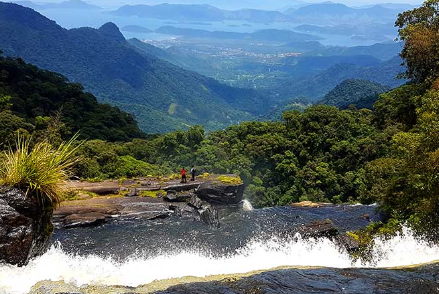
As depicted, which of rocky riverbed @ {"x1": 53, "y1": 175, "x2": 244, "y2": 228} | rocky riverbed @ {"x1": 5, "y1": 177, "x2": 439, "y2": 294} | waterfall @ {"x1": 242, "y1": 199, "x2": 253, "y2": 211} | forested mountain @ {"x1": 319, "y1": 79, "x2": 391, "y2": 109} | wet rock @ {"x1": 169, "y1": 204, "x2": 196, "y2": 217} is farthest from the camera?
forested mountain @ {"x1": 319, "y1": 79, "x2": 391, "y2": 109}

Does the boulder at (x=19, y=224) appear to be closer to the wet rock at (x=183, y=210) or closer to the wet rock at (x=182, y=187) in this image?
the wet rock at (x=183, y=210)

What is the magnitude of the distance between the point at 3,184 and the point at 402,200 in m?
13.3

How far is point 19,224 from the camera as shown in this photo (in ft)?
29.5

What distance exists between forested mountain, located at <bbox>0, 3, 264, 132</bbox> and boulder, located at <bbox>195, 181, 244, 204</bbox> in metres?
122

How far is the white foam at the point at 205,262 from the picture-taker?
10031 millimetres

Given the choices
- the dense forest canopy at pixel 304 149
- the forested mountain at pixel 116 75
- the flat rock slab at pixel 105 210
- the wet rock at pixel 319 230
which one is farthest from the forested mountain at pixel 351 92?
the wet rock at pixel 319 230

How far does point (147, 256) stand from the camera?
13.7 meters

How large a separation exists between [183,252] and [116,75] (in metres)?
179

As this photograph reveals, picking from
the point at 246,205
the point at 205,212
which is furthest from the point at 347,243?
the point at 246,205

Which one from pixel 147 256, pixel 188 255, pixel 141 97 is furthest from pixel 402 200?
pixel 141 97

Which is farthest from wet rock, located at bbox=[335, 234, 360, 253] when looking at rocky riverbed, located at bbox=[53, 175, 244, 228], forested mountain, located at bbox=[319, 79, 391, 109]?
forested mountain, located at bbox=[319, 79, 391, 109]

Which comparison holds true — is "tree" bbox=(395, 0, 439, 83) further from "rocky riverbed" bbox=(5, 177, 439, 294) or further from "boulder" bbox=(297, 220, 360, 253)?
"boulder" bbox=(297, 220, 360, 253)

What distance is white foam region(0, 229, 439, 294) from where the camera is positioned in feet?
32.9

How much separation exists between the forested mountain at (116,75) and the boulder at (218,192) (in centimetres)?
12203
